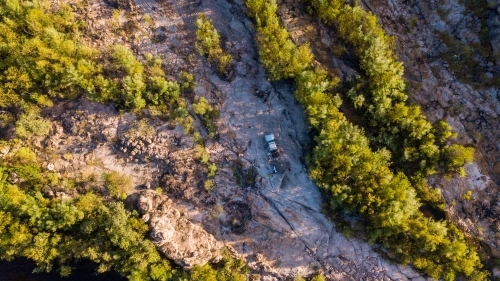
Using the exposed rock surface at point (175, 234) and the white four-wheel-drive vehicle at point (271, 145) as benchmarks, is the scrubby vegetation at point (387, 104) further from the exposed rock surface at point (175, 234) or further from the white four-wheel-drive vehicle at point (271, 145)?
the exposed rock surface at point (175, 234)

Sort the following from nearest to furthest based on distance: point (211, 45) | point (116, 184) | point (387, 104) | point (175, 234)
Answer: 1. point (175, 234)
2. point (387, 104)
3. point (116, 184)
4. point (211, 45)

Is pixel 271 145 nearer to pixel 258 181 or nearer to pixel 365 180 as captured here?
pixel 258 181

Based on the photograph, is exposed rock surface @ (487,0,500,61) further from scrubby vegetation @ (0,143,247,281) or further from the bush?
the bush

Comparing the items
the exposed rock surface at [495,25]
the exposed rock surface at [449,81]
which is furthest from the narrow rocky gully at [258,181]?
the exposed rock surface at [495,25]

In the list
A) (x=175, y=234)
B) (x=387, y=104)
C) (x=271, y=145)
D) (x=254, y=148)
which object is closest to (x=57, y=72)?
(x=175, y=234)

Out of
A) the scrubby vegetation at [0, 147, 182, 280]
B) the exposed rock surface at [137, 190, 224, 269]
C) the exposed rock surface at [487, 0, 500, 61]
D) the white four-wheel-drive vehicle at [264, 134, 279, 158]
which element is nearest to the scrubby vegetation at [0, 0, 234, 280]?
the scrubby vegetation at [0, 147, 182, 280]

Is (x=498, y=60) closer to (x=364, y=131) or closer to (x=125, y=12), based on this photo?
(x=364, y=131)
